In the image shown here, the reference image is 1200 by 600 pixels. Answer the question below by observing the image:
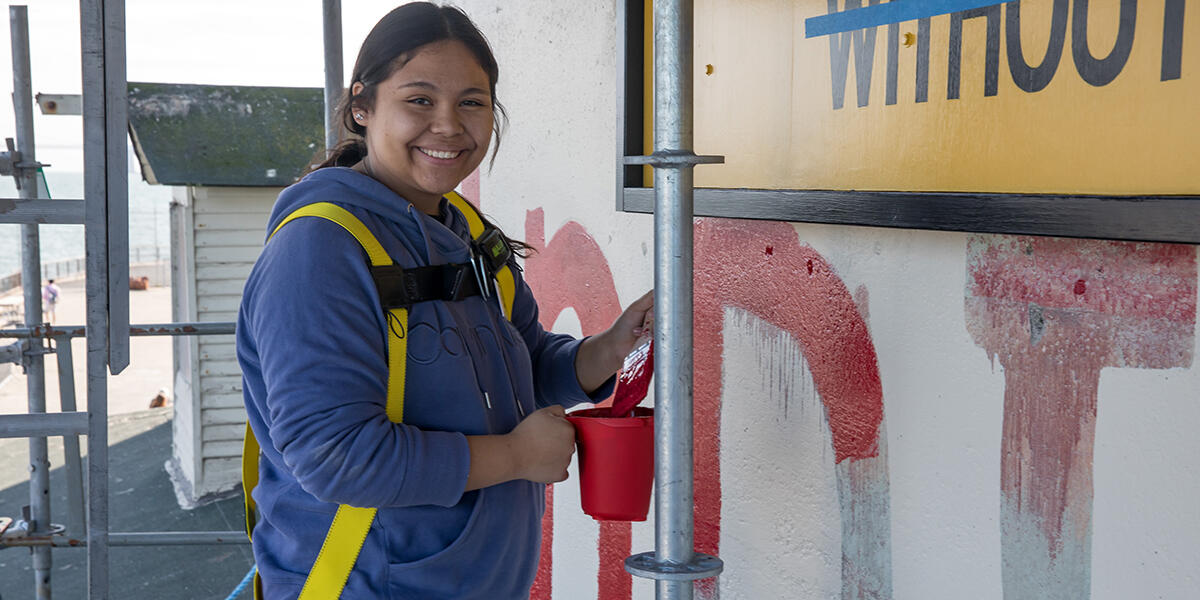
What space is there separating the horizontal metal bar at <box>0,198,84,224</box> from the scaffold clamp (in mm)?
1501

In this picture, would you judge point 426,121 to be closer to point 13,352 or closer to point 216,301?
point 13,352

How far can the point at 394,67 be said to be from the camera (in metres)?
1.74

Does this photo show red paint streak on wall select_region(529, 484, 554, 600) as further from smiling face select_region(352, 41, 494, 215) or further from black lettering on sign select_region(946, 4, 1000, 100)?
black lettering on sign select_region(946, 4, 1000, 100)

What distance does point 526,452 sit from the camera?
166 cm

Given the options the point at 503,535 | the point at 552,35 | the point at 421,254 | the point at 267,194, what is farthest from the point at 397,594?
the point at 267,194

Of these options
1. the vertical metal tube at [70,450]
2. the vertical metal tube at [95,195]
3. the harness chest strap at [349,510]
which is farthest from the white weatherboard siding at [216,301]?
the harness chest strap at [349,510]

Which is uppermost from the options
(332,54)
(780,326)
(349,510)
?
(332,54)

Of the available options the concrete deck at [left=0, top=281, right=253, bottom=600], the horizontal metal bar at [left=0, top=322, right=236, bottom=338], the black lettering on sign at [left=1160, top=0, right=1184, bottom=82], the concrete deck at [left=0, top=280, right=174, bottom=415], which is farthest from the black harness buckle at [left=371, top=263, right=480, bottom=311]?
the concrete deck at [left=0, top=280, right=174, bottom=415]

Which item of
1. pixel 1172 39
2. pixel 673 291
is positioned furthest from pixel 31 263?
pixel 1172 39

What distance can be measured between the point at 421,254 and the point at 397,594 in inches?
20.3

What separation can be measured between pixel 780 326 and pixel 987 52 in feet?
2.24

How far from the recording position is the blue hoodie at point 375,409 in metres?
1.51

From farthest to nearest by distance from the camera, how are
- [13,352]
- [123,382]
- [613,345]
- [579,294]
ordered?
1. [123,382]
2. [13,352]
3. [579,294]
4. [613,345]

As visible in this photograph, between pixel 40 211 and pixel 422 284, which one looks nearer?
pixel 422 284
